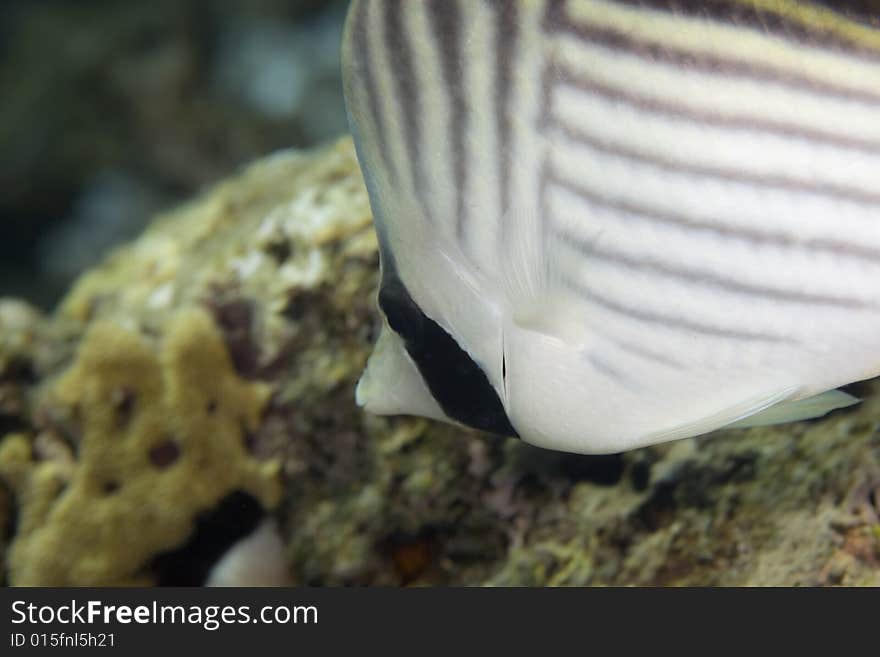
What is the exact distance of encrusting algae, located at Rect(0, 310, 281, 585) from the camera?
4.64 ft

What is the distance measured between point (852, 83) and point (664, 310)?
0.84 ft

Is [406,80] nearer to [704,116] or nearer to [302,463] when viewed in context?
[704,116]

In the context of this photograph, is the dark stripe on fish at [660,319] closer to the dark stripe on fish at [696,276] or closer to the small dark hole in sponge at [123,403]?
the dark stripe on fish at [696,276]

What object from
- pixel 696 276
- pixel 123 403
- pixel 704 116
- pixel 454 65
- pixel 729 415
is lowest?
pixel 729 415

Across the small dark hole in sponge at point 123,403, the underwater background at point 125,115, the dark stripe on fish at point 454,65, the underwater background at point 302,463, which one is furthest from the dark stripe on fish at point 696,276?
the underwater background at point 125,115

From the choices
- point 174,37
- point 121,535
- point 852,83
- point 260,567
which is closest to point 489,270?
point 852,83

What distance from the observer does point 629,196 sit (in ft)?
2.37

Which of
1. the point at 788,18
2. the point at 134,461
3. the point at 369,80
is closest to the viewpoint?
the point at 788,18

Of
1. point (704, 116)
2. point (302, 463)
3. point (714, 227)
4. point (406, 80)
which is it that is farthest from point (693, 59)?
point (302, 463)

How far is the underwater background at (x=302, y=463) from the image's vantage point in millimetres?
1074

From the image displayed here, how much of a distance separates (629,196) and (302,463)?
94 cm

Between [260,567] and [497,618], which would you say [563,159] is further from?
[260,567]

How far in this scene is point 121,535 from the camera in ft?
4.67

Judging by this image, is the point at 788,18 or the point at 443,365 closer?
the point at 788,18
